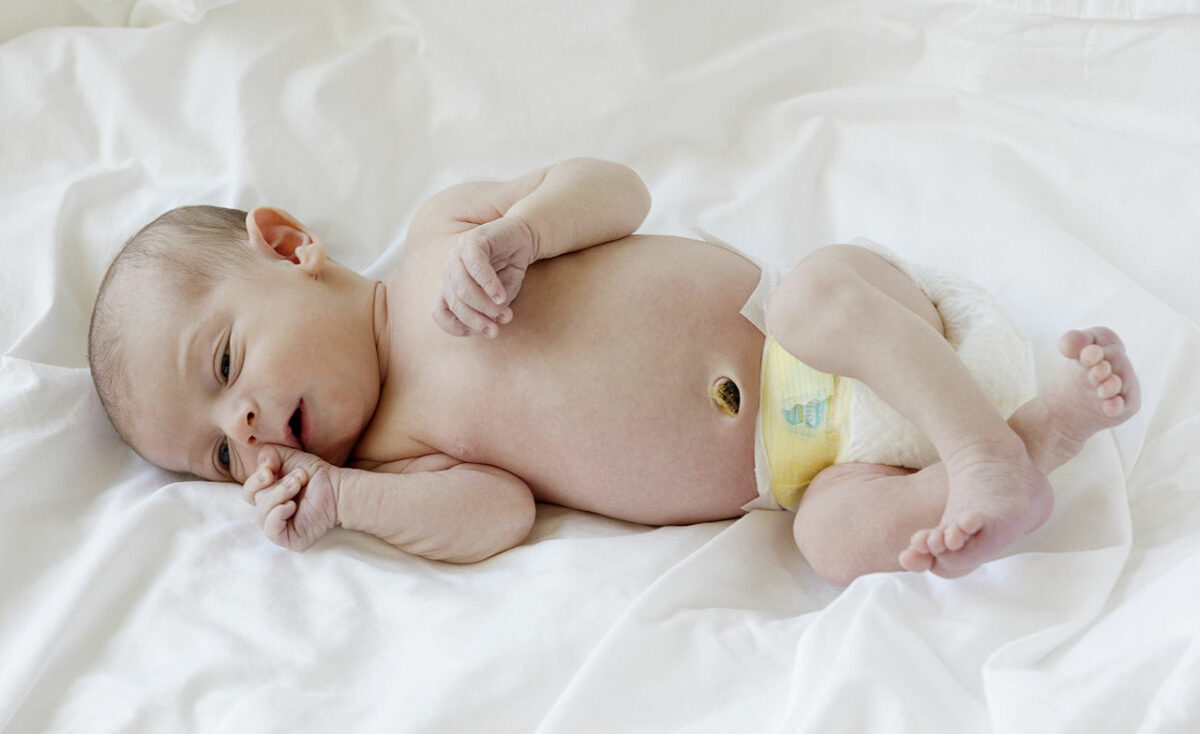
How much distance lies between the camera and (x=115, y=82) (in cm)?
196

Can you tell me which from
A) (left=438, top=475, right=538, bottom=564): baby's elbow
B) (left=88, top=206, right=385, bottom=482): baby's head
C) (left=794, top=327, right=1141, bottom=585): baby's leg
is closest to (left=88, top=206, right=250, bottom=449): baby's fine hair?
(left=88, top=206, right=385, bottom=482): baby's head

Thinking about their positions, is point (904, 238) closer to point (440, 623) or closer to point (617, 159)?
point (617, 159)

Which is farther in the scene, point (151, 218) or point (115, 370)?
point (151, 218)

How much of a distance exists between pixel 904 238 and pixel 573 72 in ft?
2.19

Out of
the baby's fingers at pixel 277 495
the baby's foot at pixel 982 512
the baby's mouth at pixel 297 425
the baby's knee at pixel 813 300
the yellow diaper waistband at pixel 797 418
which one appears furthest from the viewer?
the baby's mouth at pixel 297 425

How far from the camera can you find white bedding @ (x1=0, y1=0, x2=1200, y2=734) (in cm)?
112

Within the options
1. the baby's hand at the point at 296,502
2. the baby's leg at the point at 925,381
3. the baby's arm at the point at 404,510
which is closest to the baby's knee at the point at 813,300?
the baby's leg at the point at 925,381

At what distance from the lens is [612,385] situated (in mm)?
1438

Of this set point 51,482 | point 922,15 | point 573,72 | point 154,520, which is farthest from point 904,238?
point 51,482

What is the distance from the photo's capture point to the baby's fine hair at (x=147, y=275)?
1.52 metres

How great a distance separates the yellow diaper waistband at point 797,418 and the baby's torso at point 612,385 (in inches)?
1.8

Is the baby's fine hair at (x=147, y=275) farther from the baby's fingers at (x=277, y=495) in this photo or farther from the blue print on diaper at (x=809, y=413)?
the blue print on diaper at (x=809, y=413)

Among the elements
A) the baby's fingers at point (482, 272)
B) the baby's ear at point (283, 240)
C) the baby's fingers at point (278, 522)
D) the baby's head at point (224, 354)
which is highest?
the baby's fingers at point (482, 272)

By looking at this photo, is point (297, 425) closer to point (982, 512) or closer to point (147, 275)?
point (147, 275)
